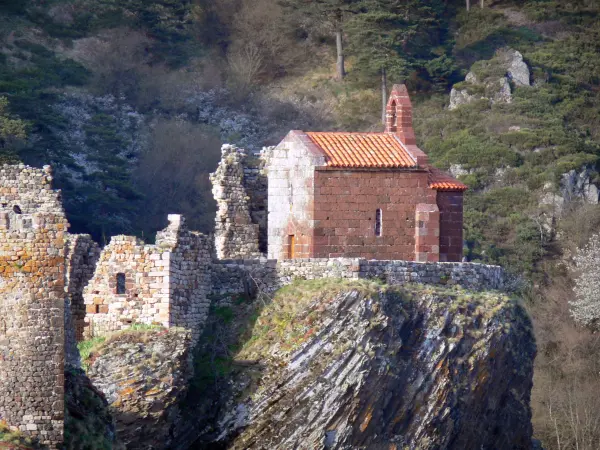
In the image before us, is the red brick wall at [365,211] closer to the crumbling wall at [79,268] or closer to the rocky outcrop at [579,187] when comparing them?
the crumbling wall at [79,268]

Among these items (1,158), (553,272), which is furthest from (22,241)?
(553,272)

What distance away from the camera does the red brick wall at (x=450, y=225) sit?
6350cm

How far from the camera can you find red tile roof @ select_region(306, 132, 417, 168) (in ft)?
203

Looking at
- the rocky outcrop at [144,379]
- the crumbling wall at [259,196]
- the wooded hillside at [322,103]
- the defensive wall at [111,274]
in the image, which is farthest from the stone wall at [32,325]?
the wooded hillside at [322,103]

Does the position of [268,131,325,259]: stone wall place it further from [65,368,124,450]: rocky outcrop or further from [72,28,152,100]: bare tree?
[72,28,152,100]: bare tree

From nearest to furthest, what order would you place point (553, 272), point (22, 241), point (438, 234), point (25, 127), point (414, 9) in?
point (22, 241) → point (438, 234) → point (25, 127) → point (553, 272) → point (414, 9)

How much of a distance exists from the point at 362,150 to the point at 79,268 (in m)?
8.93

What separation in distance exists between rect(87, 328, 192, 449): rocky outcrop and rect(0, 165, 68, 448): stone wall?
7.63m

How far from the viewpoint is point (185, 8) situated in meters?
110

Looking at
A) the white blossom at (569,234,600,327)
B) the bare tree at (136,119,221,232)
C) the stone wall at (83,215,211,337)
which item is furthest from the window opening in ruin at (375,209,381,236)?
the white blossom at (569,234,600,327)

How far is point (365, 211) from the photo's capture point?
203 feet

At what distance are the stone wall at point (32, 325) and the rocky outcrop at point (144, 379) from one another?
7.63 metres

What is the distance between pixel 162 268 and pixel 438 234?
31.0 ft

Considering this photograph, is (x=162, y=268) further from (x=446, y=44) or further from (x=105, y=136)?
→ (x=446, y=44)
